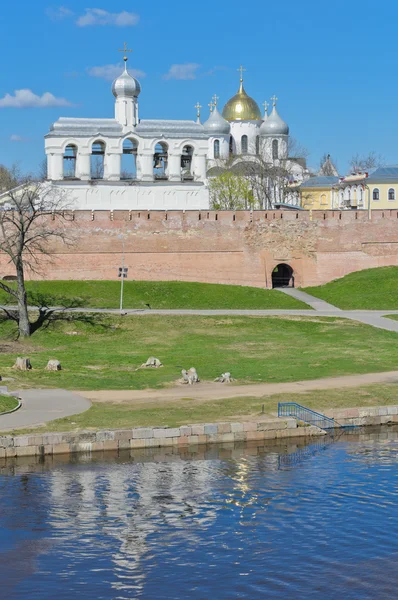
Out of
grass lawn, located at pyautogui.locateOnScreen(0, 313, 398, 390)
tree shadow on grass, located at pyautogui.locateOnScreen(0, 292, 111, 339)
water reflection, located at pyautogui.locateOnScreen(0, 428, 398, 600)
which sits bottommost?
water reflection, located at pyautogui.locateOnScreen(0, 428, 398, 600)

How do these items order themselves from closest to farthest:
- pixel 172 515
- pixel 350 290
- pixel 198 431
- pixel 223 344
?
pixel 172 515 < pixel 198 431 < pixel 223 344 < pixel 350 290

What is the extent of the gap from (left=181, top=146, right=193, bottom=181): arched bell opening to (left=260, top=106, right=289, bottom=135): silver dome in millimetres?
24833

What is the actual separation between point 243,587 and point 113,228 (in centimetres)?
3738

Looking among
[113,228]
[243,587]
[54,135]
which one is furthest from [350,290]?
[243,587]

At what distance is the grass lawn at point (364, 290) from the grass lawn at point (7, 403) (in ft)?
79.0

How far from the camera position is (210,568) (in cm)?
1438

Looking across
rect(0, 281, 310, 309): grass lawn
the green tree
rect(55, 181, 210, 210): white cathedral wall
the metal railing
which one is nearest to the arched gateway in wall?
rect(0, 281, 310, 309): grass lawn

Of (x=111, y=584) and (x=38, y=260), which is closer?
(x=111, y=584)

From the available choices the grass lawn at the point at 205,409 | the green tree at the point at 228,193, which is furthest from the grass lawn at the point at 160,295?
the green tree at the point at 228,193

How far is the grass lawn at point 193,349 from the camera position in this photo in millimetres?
28109

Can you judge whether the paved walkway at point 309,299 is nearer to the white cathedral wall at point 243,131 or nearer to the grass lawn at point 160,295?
the grass lawn at point 160,295

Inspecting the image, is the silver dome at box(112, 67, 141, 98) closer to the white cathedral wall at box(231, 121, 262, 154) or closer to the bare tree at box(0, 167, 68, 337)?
the bare tree at box(0, 167, 68, 337)

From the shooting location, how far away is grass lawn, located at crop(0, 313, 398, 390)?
2811 cm

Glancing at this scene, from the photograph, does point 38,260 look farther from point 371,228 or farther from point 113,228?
point 371,228
